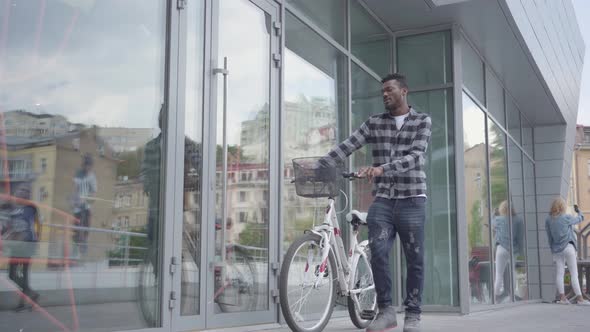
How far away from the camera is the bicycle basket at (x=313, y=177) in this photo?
186 inches

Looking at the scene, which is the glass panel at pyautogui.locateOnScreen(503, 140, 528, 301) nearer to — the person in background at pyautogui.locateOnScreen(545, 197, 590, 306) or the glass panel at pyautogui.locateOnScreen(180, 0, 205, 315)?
the person in background at pyautogui.locateOnScreen(545, 197, 590, 306)

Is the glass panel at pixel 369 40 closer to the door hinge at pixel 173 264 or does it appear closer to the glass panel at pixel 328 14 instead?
the glass panel at pixel 328 14

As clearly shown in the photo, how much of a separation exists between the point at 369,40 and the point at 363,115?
3.35ft

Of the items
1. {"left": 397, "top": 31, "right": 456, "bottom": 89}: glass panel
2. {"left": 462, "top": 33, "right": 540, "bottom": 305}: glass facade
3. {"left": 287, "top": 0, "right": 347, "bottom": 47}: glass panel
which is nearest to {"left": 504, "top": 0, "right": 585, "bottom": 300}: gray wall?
{"left": 462, "top": 33, "right": 540, "bottom": 305}: glass facade

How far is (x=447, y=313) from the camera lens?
8.23 metres

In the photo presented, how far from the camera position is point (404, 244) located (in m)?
4.84

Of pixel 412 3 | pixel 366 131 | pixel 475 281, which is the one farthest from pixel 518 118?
pixel 366 131

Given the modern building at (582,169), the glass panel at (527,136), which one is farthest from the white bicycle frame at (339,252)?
the modern building at (582,169)

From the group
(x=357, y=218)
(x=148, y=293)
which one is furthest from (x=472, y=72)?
(x=148, y=293)

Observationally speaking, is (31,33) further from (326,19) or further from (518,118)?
(518,118)

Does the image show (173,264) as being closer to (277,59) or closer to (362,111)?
(277,59)

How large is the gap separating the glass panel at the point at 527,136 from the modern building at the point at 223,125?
5.08m

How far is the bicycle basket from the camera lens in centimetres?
473

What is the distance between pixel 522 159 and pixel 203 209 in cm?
1069
